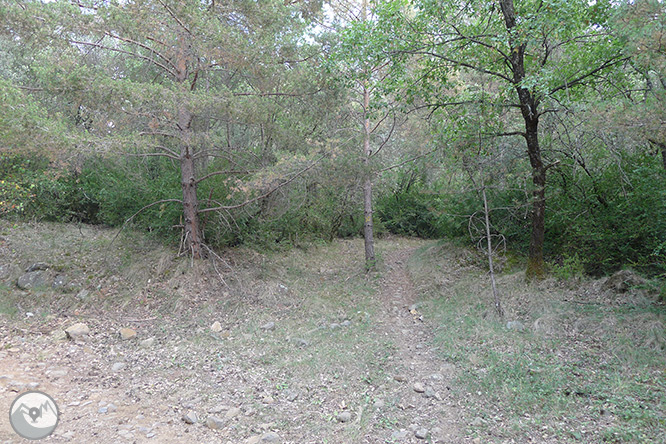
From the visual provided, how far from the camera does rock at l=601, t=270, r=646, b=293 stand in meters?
6.38

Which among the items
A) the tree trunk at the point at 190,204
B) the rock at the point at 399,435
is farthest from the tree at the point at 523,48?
the rock at the point at 399,435

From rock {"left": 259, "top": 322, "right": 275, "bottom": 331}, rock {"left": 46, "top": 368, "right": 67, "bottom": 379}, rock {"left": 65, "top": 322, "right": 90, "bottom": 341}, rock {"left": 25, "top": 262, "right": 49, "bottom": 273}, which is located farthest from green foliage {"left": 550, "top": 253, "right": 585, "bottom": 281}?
rock {"left": 25, "top": 262, "right": 49, "bottom": 273}

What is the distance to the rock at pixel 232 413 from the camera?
165 inches

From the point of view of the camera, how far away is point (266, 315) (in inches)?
293

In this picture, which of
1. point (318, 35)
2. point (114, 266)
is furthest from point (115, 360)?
point (318, 35)

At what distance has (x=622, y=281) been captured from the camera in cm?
651

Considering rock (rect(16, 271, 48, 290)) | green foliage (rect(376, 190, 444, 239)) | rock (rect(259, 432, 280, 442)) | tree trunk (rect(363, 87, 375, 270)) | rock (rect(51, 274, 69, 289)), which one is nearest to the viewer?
rock (rect(259, 432, 280, 442))

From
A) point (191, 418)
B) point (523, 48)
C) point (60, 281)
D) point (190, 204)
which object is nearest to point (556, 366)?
point (191, 418)

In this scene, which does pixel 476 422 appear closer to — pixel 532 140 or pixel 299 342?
pixel 299 342

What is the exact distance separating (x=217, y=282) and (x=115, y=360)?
284 cm

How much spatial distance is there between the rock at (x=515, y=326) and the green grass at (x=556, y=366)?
0.31ft

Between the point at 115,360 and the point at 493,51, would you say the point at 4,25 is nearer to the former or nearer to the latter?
the point at 115,360
